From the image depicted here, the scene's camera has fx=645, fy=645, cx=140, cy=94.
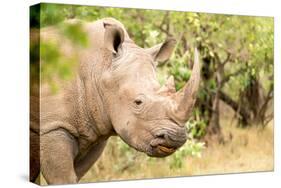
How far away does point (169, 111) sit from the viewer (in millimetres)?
5266

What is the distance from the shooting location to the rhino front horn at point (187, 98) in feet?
16.8

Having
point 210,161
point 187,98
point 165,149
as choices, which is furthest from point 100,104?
point 210,161

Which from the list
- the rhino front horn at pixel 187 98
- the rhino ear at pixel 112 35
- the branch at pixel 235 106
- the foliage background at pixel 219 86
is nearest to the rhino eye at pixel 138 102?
the rhino front horn at pixel 187 98

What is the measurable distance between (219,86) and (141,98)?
2.89 m

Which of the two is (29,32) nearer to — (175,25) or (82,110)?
(82,110)

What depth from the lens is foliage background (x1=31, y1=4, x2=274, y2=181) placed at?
24.7 feet

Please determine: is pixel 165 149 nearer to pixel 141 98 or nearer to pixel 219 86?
pixel 141 98

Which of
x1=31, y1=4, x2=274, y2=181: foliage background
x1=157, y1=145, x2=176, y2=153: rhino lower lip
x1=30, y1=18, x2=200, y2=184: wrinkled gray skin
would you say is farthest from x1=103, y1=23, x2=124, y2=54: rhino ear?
x1=31, y1=4, x2=274, y2=181: foliage background

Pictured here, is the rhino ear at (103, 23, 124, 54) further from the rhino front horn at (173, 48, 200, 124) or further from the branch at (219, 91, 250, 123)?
the branch at (219, 91, 250, 123)

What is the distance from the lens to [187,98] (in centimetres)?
511

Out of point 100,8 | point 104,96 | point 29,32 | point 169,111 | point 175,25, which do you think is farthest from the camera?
point 175,25

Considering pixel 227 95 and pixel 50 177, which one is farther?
pixel 227 95

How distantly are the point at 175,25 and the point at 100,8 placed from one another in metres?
1.17
